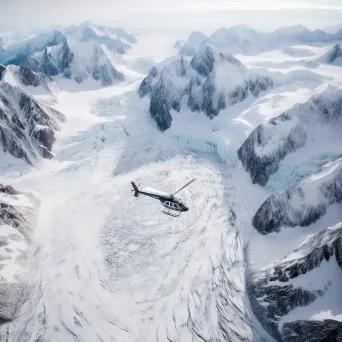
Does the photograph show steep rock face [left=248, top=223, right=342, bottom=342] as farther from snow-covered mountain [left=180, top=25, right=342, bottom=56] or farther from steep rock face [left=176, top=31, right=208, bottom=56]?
steep rock face [left=176, top=31, right=208, bottom=56]

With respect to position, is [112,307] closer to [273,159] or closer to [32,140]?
[273,159]

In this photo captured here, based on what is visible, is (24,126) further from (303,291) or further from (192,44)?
(192,44)

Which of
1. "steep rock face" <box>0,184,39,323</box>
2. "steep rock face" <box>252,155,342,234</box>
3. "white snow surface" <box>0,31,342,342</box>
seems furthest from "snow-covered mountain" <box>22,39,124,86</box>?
"steep rock face" <box>252,155,342,234</box>

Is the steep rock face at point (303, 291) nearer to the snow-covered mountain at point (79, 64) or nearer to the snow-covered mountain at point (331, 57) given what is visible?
the snow-covered mountain at point (331, 57)

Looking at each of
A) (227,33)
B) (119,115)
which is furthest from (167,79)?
(227,33)

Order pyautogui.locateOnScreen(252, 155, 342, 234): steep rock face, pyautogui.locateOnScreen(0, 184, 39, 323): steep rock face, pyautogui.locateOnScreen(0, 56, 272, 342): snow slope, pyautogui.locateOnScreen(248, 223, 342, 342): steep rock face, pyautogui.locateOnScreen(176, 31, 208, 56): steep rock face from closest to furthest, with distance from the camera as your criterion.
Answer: pyautogui.locateOnScreen(248, 223, 342, 342): steep rock face → pyautogui.locateOnScreen(0, 56, 272, 342): snow slope → pyautogui.locateOnScreen(0, 184, 39, 323): steep rock face → pyautogui.locateOnScreen(252, 155, 342, 234): steep rock face → pyautogui.locateOnScreen(176, 31, 208, 56): steep rock face

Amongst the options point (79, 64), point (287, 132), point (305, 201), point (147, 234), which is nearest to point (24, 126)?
point (147, 234)
